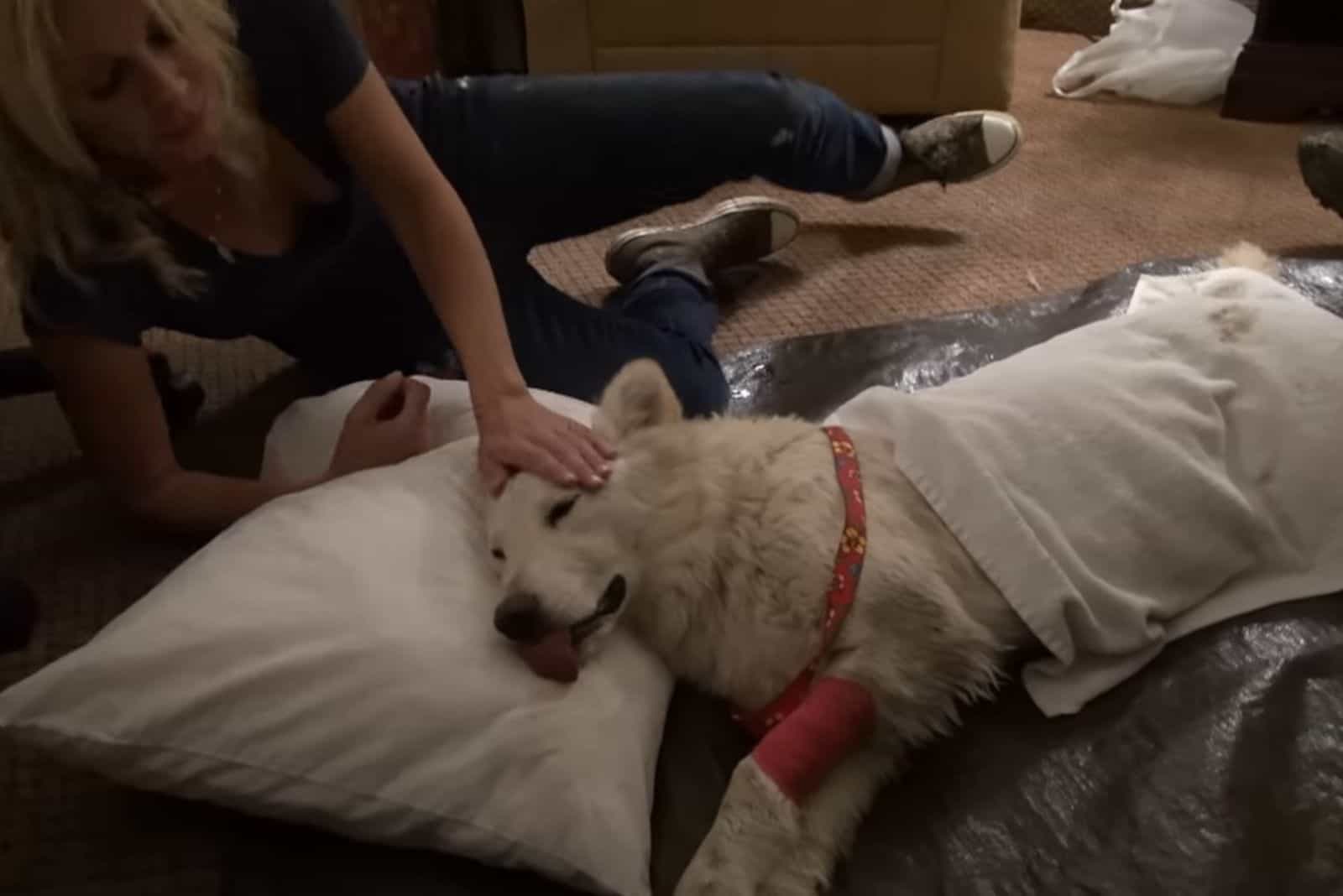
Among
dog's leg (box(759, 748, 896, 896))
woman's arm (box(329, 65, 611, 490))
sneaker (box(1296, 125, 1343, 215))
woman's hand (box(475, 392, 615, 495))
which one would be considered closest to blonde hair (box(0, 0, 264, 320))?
woman's arm (box(329, 65, 611, 490))

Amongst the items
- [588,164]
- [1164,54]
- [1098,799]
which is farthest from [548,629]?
[1164,54]

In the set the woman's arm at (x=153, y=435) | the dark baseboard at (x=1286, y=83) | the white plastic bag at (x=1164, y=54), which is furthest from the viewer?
the white plastic bag at (x=1164, y=54)

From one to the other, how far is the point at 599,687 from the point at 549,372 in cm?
58

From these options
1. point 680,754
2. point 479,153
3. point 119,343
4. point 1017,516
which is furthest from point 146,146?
point 1017,516

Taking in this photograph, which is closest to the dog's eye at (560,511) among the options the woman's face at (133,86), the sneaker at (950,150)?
the woman's face at (133,86)

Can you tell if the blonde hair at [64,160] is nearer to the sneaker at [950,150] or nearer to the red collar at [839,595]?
the red collar at [839,595]

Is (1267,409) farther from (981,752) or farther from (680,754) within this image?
(680,754)

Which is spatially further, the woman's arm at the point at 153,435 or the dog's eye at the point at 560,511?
the woman's arm at the point at 153,435

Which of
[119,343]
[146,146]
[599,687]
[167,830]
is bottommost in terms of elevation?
[167,830]

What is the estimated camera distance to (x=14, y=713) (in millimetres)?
879

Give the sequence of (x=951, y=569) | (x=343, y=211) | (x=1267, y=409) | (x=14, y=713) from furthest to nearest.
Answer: (x=343, y=211) → (x=1267, y=409) → (x=951, y=569) → (x=14, y=713)

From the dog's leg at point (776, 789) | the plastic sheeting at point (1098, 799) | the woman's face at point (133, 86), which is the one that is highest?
the woman's face at point (133, 86)

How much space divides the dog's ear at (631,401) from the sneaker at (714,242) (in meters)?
0.70

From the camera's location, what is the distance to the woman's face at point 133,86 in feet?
3.16
